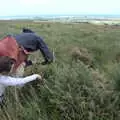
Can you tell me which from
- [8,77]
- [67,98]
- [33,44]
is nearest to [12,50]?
[8,77]

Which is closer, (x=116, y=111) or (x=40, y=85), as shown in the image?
(x=116, y=111)

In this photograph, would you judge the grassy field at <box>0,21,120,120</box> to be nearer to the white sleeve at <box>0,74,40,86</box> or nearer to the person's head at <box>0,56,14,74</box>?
the white sleeve at <box>0,74,40,86</box>

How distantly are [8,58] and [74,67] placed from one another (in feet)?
3.38

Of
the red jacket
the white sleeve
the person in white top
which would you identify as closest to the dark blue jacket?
the red jacket

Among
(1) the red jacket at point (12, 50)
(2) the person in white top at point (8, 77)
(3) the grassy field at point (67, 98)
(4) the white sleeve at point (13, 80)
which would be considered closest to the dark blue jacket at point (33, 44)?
(1) the red jacket at point (12, 50)

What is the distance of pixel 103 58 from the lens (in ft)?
50.0

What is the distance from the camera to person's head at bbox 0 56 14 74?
230 inches

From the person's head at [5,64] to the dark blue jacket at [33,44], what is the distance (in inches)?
41.5

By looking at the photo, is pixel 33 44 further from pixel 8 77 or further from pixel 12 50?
pixel 8 77

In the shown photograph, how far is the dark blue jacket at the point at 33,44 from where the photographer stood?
7.02 m

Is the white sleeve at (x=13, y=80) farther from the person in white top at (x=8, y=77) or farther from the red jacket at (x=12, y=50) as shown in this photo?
the red jacket at (x=12, y=50)

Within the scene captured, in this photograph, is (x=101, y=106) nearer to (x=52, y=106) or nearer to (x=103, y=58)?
(x=52, y=106)

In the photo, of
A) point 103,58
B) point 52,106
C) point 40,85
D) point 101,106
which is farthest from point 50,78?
point 103,58

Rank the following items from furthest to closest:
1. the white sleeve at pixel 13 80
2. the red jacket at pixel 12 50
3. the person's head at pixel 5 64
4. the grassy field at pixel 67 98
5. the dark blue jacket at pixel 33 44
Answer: the dark blue jacket at pixel 33 44 → the red jacket at pixel 12 50 → the white sleeve at pixel 13 80 → the person's head at pixel 5 64 → the grassy field at pixel 67 98
